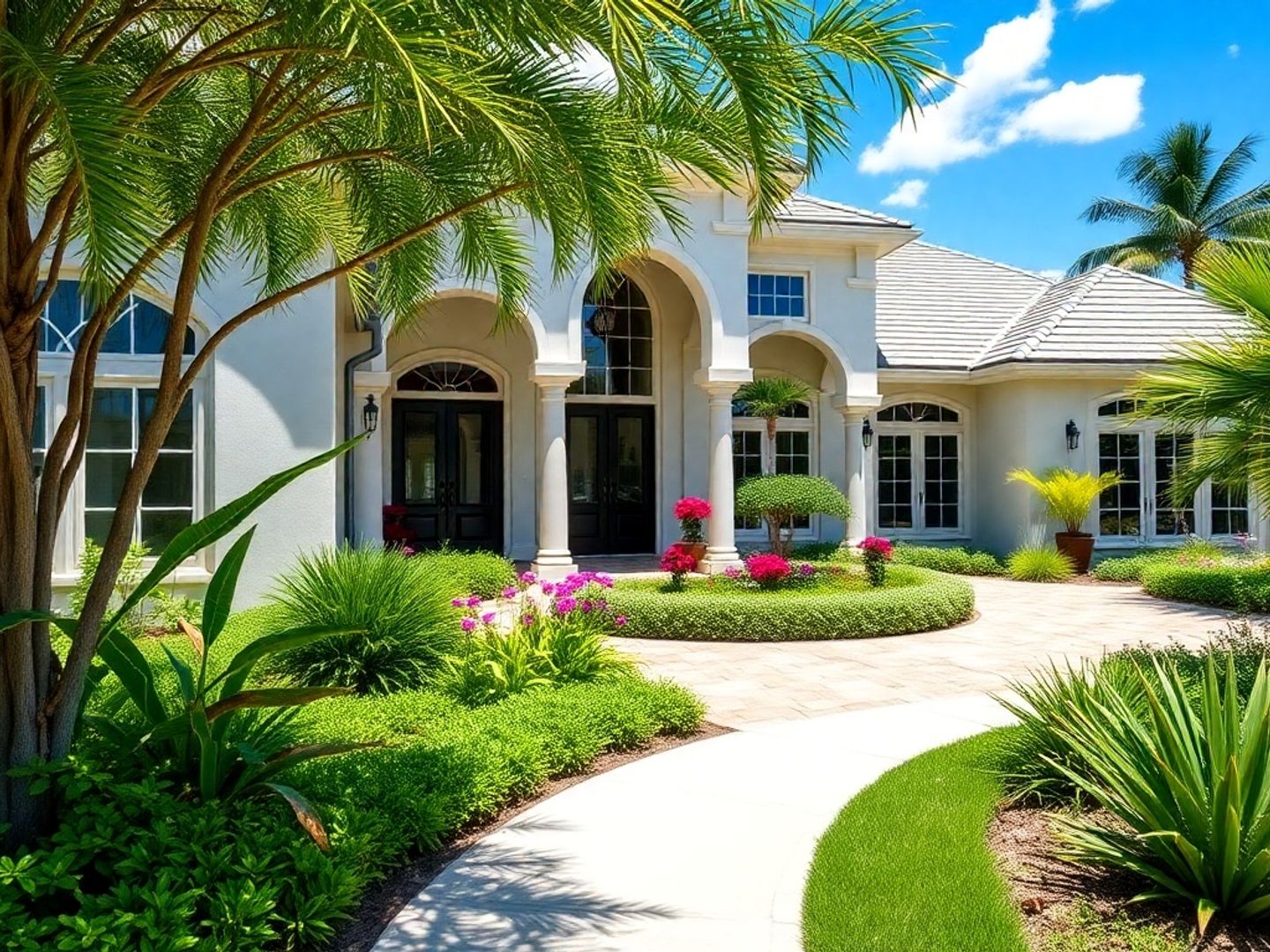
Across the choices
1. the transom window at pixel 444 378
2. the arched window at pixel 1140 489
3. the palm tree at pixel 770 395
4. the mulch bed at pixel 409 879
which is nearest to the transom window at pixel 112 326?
the transom window at pixel 444 378

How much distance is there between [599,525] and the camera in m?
18.0

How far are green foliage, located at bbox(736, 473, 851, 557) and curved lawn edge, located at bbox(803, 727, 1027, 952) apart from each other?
864 centimetres

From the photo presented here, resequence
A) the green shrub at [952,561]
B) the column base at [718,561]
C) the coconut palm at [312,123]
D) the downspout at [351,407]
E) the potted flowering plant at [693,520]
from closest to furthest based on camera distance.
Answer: the coconut palm at [312,123] < the downspout at [351,407] < the potted flowering plant at [693,520] < the column base at [718,561] < the green shrub at [952,561]

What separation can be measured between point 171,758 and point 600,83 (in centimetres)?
396

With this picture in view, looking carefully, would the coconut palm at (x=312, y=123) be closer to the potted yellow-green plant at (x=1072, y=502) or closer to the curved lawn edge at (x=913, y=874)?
the curved lawn edge at (x=913, y=874)

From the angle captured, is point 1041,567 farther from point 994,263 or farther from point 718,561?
point 994,263

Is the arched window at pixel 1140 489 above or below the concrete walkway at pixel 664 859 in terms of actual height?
above

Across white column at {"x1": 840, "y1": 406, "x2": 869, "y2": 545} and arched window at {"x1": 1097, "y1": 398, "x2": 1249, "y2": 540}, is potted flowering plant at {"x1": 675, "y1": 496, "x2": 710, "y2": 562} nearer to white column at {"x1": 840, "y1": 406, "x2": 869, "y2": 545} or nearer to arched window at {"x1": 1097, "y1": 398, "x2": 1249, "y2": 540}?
white column at {"x1": 840, "y1": 406, "x2": 869, "y2": 545}

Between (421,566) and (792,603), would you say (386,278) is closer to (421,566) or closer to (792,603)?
(421,566)

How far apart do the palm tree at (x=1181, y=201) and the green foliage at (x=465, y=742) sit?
3629cm

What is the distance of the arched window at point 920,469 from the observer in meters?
19.7

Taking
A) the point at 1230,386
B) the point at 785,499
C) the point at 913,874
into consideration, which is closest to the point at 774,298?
the point at 785,499

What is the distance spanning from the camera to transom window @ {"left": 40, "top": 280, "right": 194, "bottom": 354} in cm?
980

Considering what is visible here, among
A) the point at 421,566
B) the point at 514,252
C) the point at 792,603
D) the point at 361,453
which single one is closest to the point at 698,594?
the point at 792,603
